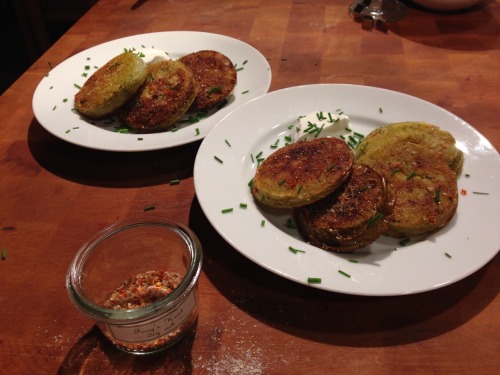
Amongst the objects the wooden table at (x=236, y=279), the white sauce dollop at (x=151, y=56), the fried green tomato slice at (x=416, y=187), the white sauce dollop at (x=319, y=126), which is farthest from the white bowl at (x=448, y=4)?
the white sauce dollop at (x=151, y=56)

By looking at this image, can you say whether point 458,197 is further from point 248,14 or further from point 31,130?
point 248,14

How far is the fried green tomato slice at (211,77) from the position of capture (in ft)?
5.99

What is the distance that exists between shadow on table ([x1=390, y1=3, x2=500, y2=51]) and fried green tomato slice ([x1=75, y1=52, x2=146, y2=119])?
170 cm

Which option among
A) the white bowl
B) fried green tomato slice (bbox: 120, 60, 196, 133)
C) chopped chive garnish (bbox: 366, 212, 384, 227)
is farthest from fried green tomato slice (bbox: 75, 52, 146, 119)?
the white bowl

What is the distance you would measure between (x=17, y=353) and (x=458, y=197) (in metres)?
1.37

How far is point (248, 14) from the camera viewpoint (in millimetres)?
2832

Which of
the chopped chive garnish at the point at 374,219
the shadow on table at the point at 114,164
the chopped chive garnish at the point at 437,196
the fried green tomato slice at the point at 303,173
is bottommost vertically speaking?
the shadow on table at the point at 114,164

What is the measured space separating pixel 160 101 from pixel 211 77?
0.31 meters

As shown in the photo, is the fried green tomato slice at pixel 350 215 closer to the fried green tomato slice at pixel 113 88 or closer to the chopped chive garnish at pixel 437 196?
the chopped chive garnish at pixel 437 196

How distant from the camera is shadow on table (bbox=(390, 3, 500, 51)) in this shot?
2.44m

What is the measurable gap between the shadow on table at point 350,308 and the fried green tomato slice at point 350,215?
0.51 feet

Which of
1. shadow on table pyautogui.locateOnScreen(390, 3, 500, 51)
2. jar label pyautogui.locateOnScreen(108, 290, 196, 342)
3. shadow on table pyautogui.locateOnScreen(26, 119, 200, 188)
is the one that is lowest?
shadow on table pyautogui.locateOnScreen(26, 119, 200, 188)

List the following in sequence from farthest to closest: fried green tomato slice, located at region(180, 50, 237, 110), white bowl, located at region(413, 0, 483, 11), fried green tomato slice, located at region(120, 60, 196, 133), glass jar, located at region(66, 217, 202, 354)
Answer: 1. white bowl, located at region(413, 0, 483, 11)
2. fried green tomato slice, located at region(180, 50, 237, 110)
3. fried green tomato slice, located at region(120, 60, 196, 133)
4. glass jar, located at region(66, 217, 202, 354)

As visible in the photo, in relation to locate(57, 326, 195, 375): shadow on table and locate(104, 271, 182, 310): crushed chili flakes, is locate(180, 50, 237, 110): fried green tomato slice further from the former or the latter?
locate(57, 326, 195, 375): shadow on table
